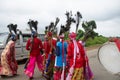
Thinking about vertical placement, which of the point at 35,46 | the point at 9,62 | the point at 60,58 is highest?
the point at 35,46

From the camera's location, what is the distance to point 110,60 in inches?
447

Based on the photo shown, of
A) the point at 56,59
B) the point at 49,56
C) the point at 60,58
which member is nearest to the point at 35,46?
the point at 49,56

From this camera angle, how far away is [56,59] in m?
12.2

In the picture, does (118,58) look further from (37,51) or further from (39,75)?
(39,75)

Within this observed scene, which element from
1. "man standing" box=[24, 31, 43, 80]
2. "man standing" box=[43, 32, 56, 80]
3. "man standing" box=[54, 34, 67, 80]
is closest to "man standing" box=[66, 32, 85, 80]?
"man standing" box=[54, 34, 67, 80]

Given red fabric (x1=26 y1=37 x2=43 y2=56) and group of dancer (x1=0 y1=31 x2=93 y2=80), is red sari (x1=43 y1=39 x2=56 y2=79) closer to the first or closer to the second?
group of dancer (x1=0 y1=31 x2=93 y2=80)

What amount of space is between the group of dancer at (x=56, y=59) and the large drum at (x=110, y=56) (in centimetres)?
56

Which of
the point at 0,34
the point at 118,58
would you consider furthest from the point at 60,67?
the point at 0,34

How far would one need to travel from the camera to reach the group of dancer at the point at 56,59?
10664 mm

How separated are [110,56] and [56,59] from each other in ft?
6.07

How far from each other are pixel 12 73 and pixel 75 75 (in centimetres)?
513

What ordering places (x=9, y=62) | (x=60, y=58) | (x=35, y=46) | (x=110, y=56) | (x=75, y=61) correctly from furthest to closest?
(x=9, y=62), (x=35, y=46), (x=60, y=58), (x=110, y=56), (x=75, y=61)

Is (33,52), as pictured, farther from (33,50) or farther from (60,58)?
(60,58)

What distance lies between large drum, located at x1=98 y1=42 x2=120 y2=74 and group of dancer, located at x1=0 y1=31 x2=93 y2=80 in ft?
1.84
